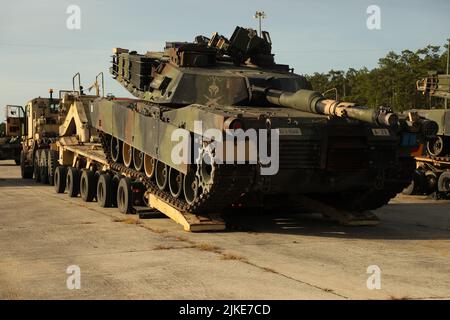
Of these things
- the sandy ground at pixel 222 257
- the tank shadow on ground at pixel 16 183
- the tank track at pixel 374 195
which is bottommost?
the tank shadow on ground at pixel 16 183

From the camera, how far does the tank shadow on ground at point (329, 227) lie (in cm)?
1171

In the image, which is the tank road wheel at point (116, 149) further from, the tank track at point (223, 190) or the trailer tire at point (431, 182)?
the trailer tire at point (431, 182)

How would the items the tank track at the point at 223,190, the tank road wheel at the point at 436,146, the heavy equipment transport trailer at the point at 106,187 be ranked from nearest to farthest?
the tank track at the point at 223,190, the heavy equipment transport trailer at the point at 106,187, the tank road wheel at the point at 436,146

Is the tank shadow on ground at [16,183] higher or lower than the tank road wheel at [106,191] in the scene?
lower

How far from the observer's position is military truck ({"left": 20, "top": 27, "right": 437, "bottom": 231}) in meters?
10.8

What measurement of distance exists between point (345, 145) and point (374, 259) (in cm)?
271

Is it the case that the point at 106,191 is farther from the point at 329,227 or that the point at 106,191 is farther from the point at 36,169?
the point at 36,169

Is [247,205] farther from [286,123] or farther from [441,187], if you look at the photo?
[441,187]

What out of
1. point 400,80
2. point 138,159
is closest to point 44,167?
point 138,159

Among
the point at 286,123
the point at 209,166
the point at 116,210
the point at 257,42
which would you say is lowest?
the point at 116,210

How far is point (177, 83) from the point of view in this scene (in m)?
13.3

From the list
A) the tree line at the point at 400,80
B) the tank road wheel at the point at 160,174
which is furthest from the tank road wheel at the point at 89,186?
the tree line at the point at 400,80

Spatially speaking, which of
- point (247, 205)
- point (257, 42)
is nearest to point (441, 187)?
point (257, 42)

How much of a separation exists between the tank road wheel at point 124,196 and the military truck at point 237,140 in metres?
0.02
